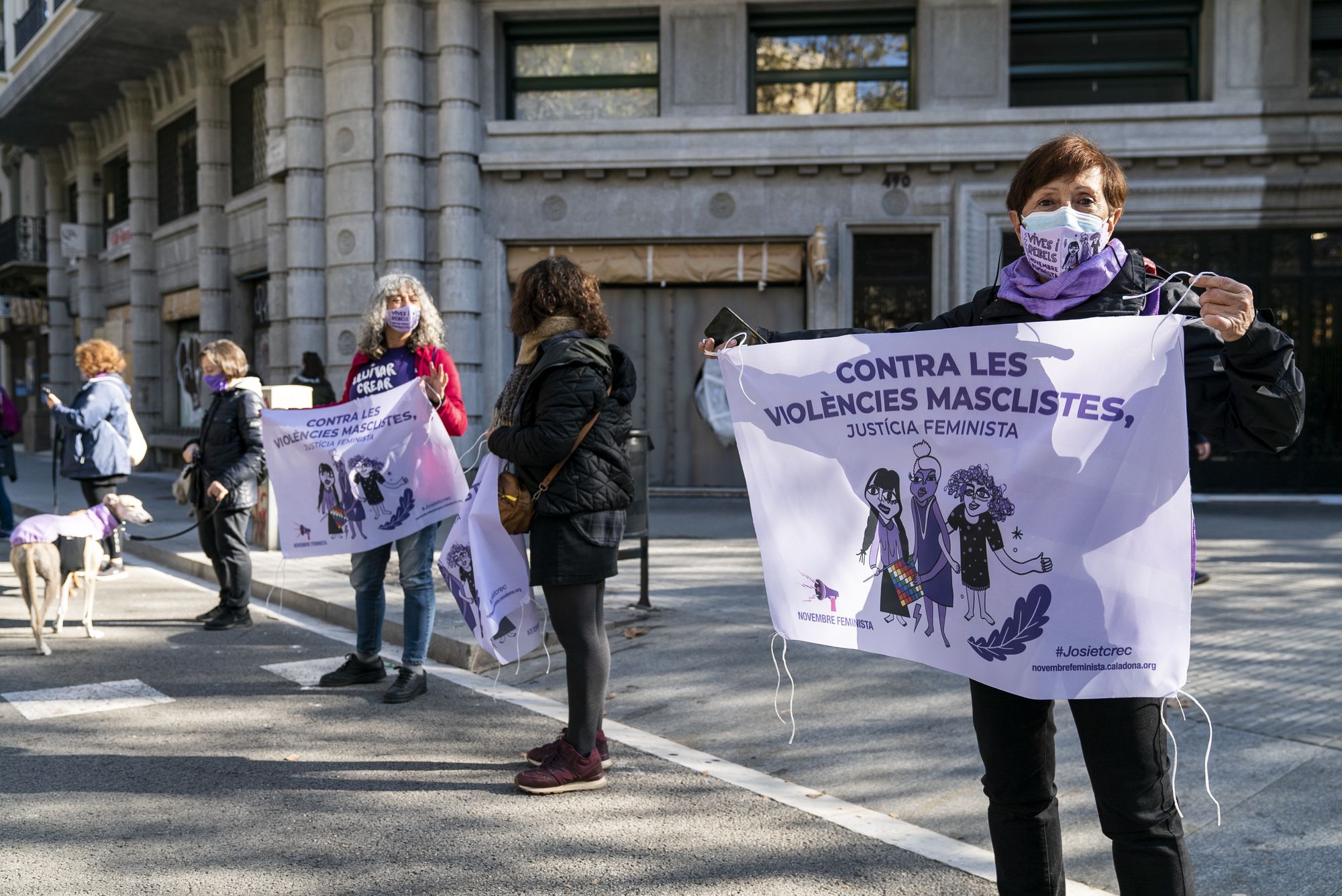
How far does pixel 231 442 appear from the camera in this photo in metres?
7.36

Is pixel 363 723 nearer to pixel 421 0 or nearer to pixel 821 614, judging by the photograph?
pixel 821 614

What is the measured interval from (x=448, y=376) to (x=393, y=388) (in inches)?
10.7

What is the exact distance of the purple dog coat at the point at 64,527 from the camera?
6543 mm

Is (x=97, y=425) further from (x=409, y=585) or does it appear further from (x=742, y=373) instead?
(x=742, y=373)

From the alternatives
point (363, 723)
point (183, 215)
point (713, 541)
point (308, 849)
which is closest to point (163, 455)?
point (183, 215)

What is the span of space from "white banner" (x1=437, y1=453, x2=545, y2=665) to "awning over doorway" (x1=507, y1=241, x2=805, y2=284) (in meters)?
10.4

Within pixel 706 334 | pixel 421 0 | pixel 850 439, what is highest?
pixel 421 0

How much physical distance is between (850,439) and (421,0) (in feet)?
44.3

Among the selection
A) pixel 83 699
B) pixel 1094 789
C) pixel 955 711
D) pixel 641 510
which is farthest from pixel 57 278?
pixel 1094 789

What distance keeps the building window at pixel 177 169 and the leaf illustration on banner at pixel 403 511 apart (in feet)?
55.4

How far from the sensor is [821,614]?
3.05 metres

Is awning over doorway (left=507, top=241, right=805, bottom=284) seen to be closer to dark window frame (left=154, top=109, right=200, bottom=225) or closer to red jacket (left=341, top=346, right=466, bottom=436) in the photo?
dark window frame (left=154, top=109, right=200, bottom=225)

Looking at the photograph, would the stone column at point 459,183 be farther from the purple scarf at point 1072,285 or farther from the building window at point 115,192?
the purple scarf at point 1072,285

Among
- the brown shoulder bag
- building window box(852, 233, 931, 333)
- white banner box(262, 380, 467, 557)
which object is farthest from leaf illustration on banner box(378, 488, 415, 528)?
building window box(852, 233, 931, 333)
